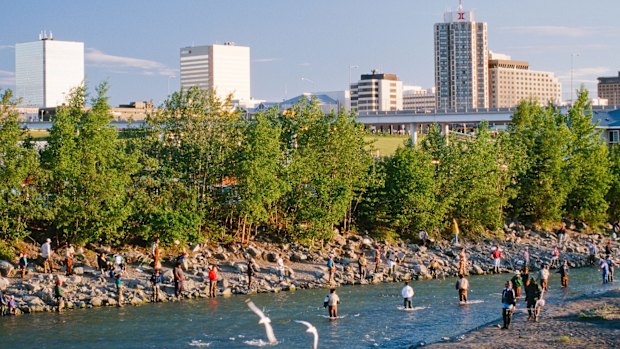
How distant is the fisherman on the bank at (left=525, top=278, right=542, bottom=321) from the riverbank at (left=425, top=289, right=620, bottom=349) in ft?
1.24

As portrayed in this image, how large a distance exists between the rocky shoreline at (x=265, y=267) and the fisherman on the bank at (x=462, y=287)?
8841mm

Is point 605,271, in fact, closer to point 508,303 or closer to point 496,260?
point 496,260

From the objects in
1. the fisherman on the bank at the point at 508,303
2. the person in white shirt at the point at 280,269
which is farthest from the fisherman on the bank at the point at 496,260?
the fisherman on the bank at the point at 508,303

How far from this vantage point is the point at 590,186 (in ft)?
243

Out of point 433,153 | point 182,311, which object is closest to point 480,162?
point 433,153

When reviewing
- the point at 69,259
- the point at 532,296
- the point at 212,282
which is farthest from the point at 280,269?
the point at 532,296

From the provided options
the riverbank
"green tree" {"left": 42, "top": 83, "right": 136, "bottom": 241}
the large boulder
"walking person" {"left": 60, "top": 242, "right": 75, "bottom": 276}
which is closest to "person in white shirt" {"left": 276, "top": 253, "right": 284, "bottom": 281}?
"green tree" {"left": 42, "top": 83, "right": 136, "bottom": 241}

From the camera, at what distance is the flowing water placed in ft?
112

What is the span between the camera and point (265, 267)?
170 ft

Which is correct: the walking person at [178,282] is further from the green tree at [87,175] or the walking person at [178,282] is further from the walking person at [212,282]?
the green tree at [87,175]

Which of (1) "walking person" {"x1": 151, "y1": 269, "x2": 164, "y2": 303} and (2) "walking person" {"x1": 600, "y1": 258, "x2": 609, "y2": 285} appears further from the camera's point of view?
(2) "walking person" {"x1": 600, "y1": 258, "x2": 609, "y2": 285}

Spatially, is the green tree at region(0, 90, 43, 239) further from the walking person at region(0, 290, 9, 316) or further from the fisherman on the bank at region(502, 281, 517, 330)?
the fisherman on the bank at region(502, 281, 517, 330)

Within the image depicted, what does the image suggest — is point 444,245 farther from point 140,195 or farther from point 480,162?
point 140,195

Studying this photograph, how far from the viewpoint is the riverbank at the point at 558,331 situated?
31.3 meters
